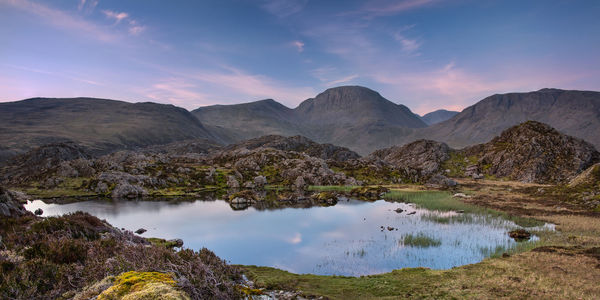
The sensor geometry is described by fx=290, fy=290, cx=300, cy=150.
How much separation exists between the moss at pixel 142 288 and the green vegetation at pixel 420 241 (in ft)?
128

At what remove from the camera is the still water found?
1426 inches

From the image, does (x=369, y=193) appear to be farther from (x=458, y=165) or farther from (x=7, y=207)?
(x=458, y=165)

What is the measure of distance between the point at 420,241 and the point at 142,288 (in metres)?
42.0

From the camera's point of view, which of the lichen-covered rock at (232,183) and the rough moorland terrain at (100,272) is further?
the lichen-covered rock at (232,183)

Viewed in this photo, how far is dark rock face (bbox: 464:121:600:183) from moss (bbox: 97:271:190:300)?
161438 millimetres

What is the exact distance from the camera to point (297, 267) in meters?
34.7

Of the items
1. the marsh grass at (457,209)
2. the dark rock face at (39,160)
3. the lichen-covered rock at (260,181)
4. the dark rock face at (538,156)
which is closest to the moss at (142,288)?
the marsh grass at (457,209)

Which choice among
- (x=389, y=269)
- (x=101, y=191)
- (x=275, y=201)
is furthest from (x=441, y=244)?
→ (x=101, y=191)

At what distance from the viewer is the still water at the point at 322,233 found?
36219mm

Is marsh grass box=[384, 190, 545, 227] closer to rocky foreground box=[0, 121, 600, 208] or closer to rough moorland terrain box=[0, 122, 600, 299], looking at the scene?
rough moorland terrain box=[0, 122, 600, 299]

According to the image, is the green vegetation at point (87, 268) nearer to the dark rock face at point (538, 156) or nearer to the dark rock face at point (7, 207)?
A: the dark rock face at point (7, 207)

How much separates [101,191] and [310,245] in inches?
A: 3398

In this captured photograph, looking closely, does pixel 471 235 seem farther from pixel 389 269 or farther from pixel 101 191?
pixel 101 191

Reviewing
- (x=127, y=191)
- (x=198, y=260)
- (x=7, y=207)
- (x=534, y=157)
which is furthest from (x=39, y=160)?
(x=534, y=157)
